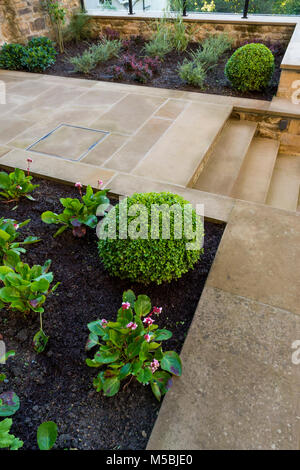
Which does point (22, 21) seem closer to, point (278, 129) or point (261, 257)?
point (278, 129)

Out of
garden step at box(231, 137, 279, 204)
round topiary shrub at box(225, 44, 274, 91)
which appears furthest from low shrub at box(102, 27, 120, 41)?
garden step at box(231, 137, 279, 204)

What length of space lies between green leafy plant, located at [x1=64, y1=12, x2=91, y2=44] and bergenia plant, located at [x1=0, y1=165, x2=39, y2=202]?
506cm

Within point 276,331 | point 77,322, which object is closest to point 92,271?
point 77,322

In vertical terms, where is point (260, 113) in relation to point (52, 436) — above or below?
above

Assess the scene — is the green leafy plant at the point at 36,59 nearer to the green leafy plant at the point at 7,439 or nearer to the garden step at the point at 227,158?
the garden step at the point at 227,158

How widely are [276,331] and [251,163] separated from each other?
2373mm

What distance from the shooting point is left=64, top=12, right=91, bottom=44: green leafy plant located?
6.48 meters

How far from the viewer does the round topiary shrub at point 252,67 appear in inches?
171

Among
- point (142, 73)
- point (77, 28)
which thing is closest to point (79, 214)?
point (142, 73)

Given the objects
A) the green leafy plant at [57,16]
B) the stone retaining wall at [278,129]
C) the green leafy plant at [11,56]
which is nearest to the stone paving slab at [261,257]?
the stone retaining wall at [278,129]

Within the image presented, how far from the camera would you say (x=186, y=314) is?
1981mm

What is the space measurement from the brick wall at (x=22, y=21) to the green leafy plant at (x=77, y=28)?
0.39 m
